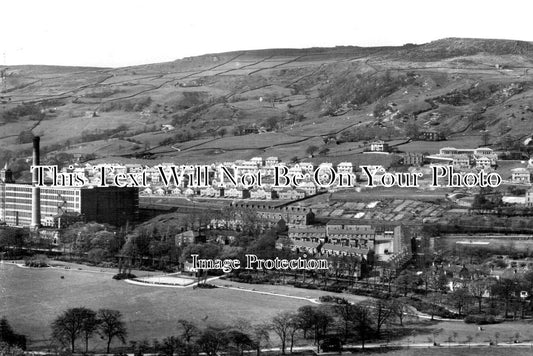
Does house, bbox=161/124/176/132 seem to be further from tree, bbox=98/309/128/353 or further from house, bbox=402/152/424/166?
tree, bbox=98/309/128/353

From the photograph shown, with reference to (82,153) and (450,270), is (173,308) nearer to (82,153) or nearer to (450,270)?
(450,270)

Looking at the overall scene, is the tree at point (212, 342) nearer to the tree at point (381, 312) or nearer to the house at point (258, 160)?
the tree at point (381, 312)

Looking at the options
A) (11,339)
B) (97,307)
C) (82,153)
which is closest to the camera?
(11,339)

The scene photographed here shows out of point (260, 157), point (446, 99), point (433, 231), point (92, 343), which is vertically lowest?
point (92, 343)

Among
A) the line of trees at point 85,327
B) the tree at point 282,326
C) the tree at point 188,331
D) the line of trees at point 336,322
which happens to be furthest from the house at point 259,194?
the line of trees at point 85,327

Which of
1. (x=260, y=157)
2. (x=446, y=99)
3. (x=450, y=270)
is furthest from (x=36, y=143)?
(x=446, y=99)

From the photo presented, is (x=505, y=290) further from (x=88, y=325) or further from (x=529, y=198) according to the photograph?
(x=529, y=198)

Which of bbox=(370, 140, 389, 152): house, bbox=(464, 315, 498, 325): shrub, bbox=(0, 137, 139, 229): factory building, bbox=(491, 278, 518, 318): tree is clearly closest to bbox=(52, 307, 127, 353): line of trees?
bbox=(464, 315, 498, 325): shrub
